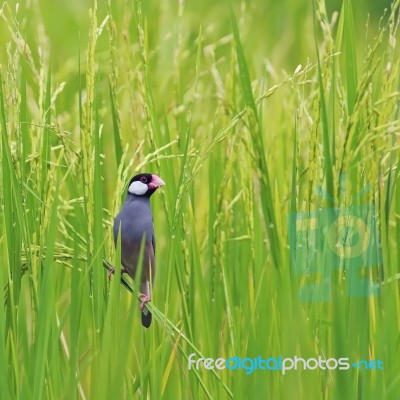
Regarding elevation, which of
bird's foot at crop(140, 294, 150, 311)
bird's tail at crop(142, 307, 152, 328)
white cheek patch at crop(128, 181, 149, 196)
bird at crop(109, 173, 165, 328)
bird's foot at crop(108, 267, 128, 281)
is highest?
white cheek patch at crop(128, 181, 149, 196)

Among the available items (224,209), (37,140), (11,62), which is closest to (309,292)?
(224,209)

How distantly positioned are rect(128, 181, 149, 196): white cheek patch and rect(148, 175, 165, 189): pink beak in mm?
10

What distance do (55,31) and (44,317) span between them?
3295mm

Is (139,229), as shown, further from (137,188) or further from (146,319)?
(146,319)

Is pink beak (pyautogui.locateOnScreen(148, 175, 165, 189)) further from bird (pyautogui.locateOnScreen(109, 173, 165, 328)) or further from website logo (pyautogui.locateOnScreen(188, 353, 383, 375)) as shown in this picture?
website logo (pyautogui.locateOnScreen(188, 353, 383, 375))

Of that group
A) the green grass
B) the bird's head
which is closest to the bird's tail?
the green grass

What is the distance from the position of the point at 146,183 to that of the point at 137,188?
0.12 ft

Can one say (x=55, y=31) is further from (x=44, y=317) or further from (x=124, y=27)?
(x=44, y=317)

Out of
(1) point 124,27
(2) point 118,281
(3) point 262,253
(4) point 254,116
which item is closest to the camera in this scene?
(4) point 254,116

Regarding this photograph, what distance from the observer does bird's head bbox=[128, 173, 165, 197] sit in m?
1.48

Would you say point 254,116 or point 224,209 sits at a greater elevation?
point 254,116

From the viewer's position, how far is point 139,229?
56.7 inches

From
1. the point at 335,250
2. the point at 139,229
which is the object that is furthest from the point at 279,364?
the point at 139,229

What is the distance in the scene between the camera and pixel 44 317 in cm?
145
